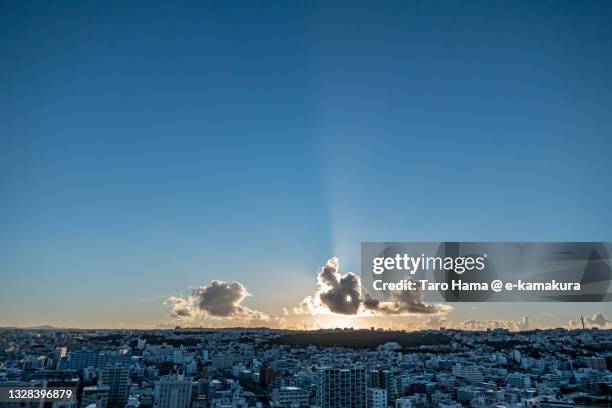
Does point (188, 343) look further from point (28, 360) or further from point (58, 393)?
point (58, 393)

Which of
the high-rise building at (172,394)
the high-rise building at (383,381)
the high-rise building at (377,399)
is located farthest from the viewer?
the high-rise building at (383,381)

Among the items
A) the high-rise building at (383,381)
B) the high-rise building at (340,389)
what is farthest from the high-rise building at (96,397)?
the high-rise building at (383,381)

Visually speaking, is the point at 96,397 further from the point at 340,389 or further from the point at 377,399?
the point at 377,399

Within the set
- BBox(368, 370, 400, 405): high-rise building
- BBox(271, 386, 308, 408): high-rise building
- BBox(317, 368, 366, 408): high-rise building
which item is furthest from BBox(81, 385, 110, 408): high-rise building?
BBox(368, 370, 400, 405): high-rise building

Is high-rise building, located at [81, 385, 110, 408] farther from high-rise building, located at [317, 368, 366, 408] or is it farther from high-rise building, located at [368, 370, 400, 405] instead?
high-rise building, located at [368, 370, 400, 405]

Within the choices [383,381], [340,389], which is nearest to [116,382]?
[340,389]

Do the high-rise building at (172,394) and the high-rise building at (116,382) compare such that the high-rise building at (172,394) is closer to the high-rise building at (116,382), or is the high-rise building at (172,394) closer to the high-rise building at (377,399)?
the high-rise building at (116,382)
